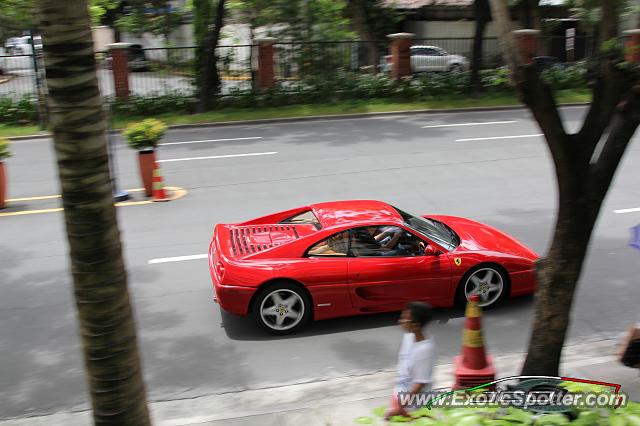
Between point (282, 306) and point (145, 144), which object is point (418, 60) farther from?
point (282, 306)

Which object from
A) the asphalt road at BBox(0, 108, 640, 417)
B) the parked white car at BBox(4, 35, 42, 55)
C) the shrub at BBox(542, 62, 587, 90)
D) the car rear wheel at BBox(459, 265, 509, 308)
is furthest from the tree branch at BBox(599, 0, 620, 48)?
the parked white car at BBox(4, 35, 42, 55)

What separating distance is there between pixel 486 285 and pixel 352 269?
174 cm

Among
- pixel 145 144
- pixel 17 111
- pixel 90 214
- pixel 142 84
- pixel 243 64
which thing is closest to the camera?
pixel 90 214

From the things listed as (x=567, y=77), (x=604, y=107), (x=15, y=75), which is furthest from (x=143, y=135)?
(x=567, y=77)

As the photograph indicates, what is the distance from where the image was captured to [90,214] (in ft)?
12.4

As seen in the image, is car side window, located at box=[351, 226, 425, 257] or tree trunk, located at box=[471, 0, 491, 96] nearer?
car side window, located at box=[351, 226, 425, 257]

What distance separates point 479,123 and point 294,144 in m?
6.25

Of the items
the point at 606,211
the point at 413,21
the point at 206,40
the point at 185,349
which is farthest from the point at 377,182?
the point at 413,21

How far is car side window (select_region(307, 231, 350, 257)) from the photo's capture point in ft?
25.8

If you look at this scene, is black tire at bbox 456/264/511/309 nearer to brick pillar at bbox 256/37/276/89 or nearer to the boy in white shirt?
the boy in white shirt

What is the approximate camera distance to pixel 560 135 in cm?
563

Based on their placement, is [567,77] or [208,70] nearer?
[208,70]

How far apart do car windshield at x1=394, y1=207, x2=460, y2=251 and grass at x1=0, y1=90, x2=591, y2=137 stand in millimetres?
14544

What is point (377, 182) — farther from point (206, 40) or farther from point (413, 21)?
point (413, 21)
